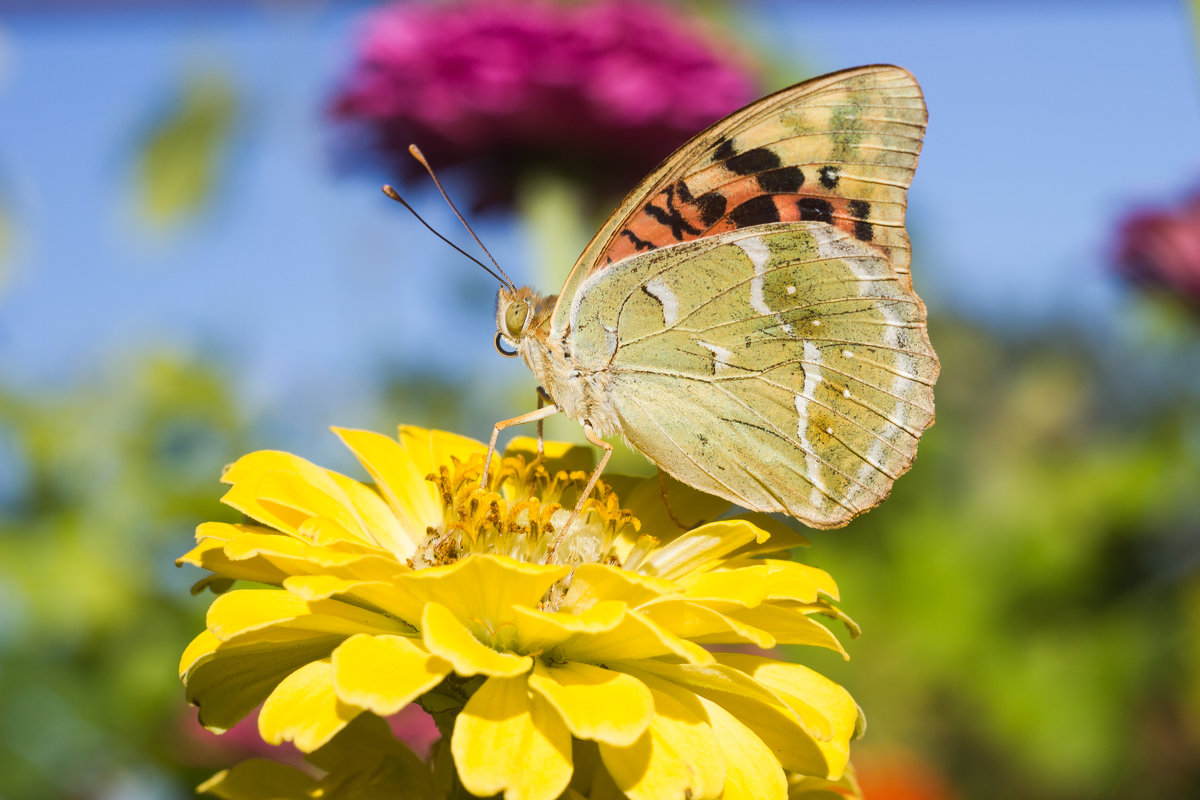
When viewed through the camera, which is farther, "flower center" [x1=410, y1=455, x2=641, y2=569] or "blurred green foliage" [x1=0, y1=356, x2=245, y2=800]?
"blurred green foliage" [x1=0, y1=356, x2=245, y2=800]

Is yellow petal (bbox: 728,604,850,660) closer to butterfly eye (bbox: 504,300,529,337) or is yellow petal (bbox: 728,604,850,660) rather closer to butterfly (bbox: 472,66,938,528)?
butterfly (bbox: 472,66,938,528)

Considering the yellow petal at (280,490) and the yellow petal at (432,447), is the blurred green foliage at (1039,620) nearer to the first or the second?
the yellow petal at (432,447)

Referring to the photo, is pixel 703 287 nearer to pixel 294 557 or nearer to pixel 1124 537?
pixel 294 557

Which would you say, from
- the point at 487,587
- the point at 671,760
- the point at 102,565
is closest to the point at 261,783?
the point at 487,587

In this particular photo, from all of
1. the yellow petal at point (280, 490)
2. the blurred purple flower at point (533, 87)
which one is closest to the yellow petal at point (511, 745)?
the yellow petal at point (280, 490)

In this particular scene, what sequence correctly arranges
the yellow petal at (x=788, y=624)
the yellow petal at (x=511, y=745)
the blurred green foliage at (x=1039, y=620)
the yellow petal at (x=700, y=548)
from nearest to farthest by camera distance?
the yellow petal at (x=511, y=745)
the yellow petal at (x=788, y=624)
the yellow petal at (x=700, y=548)
the blurred green foliage at (x=1039, y=620)

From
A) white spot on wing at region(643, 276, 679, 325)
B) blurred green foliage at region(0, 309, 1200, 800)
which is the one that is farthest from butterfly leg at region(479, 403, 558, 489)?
blurred green foliage at region(0, 309, 1200, 800)
